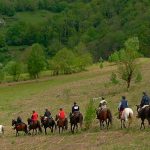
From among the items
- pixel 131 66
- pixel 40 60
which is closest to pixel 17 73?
pixel 40 60

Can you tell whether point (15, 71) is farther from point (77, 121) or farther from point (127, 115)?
point (127, 115)

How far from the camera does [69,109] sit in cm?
5494

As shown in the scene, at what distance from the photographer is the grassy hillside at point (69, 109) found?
32.0 metres

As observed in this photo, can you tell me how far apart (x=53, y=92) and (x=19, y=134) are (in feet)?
117

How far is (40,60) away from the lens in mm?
118875

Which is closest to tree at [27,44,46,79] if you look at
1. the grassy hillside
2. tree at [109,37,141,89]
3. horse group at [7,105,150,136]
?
the grassy hillside

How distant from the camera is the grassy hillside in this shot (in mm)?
31984

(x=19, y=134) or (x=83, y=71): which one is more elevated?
(x=83, y=71)

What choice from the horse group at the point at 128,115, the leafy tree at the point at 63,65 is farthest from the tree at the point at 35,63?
the horse group at the point at 128,115

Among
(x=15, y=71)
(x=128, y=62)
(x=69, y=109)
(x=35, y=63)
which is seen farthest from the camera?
(x=35, y=63)

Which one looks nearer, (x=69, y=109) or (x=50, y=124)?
(x=50, y=124)

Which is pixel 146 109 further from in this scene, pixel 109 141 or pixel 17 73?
pixel 17 73

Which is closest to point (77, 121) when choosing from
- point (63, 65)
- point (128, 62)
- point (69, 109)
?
point (69, 109)

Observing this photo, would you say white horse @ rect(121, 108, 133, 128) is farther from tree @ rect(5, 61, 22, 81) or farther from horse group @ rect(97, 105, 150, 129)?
tree @ rect(5, 61, 22, 81)
